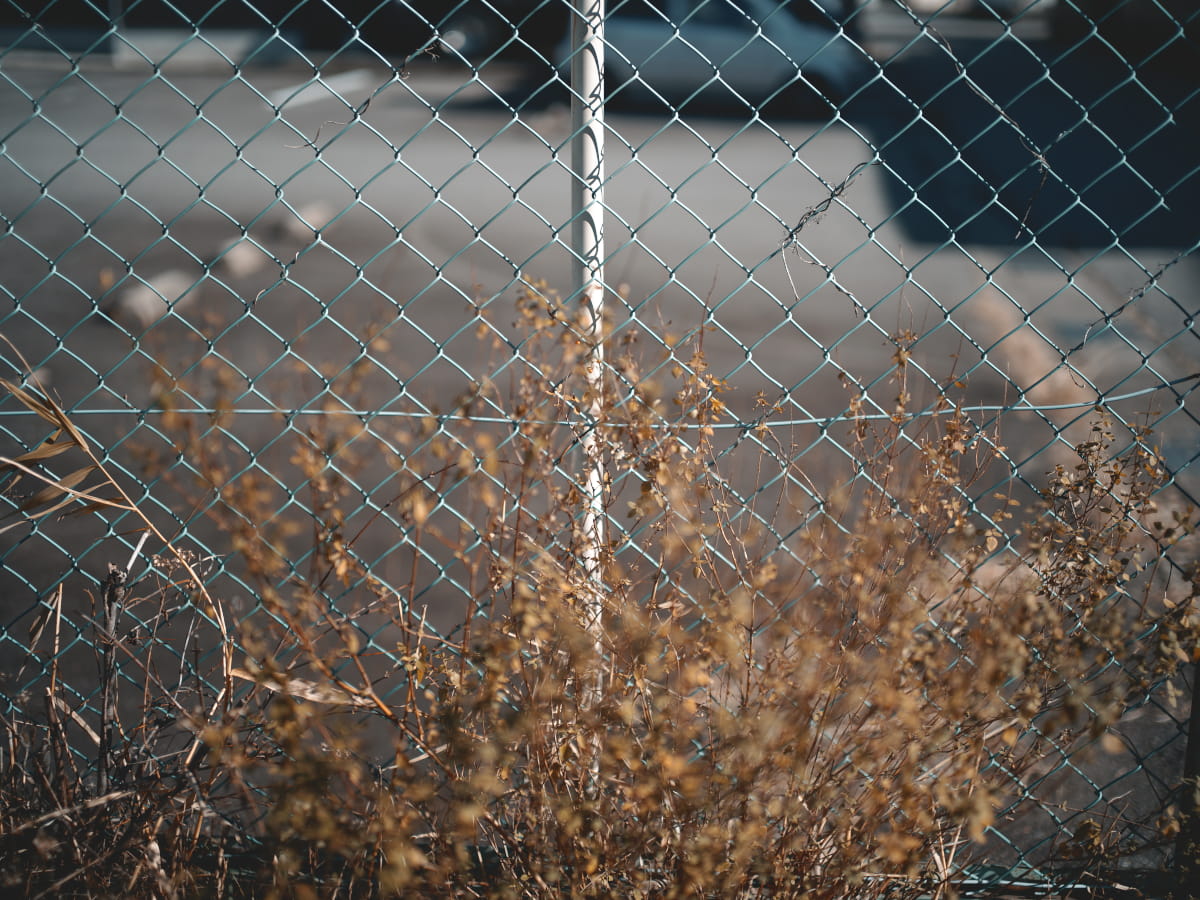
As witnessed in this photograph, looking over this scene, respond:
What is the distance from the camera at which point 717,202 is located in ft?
24.4

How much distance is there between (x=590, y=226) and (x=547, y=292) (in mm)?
214

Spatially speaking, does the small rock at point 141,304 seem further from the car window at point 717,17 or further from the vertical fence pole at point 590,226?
the car window at point 717,17

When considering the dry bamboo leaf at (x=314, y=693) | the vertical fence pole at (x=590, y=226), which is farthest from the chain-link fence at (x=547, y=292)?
the dry bamboo leaf at (x=314, y=693)

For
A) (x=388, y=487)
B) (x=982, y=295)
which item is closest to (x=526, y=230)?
(x=982, y=295)

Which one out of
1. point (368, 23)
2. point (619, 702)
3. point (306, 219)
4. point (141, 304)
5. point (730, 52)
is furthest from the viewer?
point (368, 23)

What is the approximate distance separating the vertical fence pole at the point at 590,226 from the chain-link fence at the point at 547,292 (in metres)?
0.01

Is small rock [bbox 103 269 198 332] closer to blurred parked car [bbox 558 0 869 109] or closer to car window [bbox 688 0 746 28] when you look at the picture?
blurred parked car [bbox 558 0 869 109]

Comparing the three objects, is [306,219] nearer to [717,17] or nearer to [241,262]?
[241,262]

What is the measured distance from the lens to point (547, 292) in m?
1.52

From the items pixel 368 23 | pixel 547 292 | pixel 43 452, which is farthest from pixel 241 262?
pixel 368 23

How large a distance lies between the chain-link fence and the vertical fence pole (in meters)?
0.01

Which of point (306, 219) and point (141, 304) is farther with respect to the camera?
point (306, 219)

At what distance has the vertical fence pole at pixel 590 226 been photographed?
5.05 feet

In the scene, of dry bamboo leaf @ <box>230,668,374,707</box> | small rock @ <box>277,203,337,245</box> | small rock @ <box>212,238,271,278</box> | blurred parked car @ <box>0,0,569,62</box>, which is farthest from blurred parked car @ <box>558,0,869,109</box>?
dry bamboo leaf @ <box>230,668,374,707</box>
